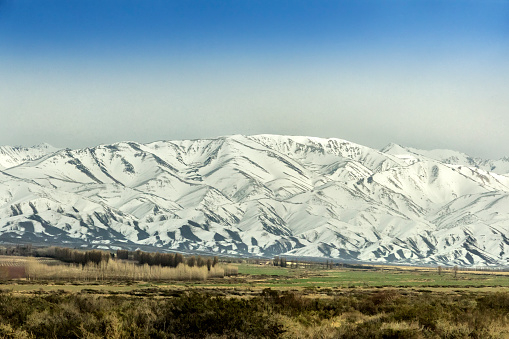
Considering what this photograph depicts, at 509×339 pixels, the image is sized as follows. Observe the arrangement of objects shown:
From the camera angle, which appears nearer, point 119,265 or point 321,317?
point 321,317

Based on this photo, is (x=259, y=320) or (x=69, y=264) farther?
(x=69, y=264)

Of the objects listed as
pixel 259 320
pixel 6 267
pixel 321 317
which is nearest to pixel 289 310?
pixel 321 317

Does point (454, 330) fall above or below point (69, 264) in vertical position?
above

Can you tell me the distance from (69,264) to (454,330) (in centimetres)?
16519

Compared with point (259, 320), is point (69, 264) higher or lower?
lower

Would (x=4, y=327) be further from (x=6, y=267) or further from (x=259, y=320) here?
(x=6, y=267)

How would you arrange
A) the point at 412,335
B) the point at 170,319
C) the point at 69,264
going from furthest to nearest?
the point at 69,264 < the point at 170,319 < the point at 412,335

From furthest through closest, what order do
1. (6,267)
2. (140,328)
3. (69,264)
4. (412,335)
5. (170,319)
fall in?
(69,264)
(6,267)
(170,319)
(140,328)
(412,335)

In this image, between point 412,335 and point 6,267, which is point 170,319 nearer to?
point 412,335

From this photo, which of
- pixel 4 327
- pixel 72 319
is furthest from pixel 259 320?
pixel 4 327

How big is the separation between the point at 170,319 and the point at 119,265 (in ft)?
489

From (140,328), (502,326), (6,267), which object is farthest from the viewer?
(6,267)

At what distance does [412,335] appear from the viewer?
3281cm

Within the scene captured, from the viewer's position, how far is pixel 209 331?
3612 centimetres
